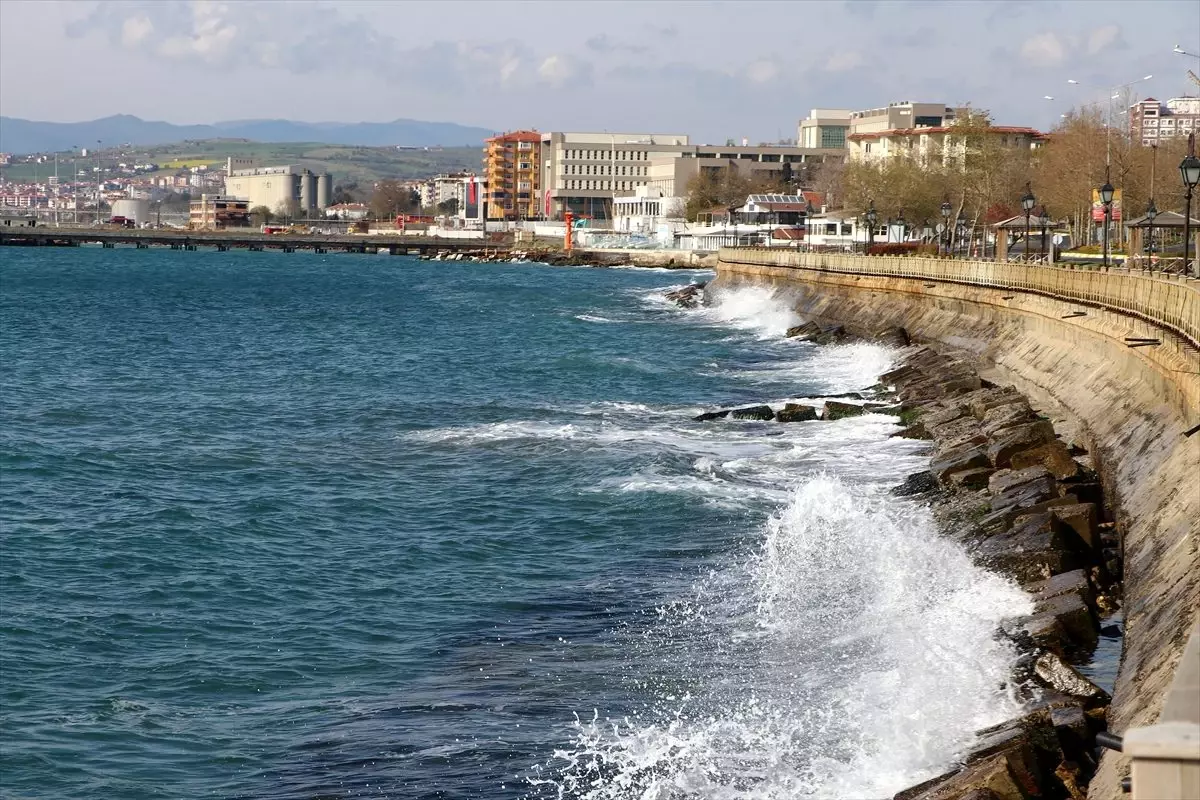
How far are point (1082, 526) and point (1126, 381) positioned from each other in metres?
8.51

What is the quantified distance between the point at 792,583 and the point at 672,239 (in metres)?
171

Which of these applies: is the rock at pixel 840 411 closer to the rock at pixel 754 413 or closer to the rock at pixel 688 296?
the rock at pixel 754 413

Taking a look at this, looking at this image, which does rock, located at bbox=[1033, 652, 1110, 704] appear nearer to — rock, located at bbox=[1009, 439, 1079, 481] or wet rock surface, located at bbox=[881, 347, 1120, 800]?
wet rock surface, located at bbox=[881, 347, 1120, 800]

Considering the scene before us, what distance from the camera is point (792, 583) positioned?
63.7 feet

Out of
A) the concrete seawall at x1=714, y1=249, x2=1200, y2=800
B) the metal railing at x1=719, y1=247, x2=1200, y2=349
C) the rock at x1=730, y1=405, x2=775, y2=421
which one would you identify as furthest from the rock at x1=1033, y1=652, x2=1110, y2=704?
the rock at x1=730, y1=405, x2=775, y2=421

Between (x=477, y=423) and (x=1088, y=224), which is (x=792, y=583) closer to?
(x=477, y=423)

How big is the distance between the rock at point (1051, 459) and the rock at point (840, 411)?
11564mm

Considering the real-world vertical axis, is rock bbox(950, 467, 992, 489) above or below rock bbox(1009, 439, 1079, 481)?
below

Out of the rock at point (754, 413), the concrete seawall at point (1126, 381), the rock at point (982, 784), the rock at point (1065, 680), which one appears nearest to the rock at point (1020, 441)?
the concrete seawall at point (1126, 381)

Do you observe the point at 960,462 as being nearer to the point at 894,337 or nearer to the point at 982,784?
the point at 982,784

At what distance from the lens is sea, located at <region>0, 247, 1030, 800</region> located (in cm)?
1352

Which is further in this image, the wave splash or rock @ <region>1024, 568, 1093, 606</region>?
rock @ <region>1024, 568, 1093, 606</region>

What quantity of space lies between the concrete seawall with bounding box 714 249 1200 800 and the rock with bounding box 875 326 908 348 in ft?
2.17

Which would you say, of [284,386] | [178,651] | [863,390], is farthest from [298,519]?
[284,386]
